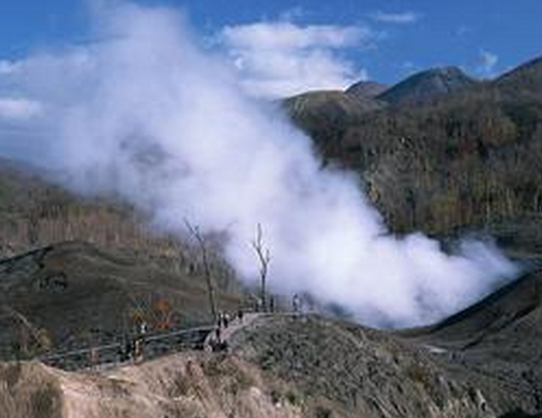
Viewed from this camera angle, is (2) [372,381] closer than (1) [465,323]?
Yes

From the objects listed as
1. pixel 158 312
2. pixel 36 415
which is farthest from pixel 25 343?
pixel 36 415

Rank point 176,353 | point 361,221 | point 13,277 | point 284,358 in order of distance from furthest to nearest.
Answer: point 361,221, point 13,277, point 284,358, point 176,353

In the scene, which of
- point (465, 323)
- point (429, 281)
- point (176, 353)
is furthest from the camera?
point (429, 281)

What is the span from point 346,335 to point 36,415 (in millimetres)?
28083

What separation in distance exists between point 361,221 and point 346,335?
116774mm

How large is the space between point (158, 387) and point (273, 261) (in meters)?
115

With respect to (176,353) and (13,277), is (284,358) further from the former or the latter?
(13,277)

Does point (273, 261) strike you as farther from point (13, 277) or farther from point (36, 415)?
point (36, 415)

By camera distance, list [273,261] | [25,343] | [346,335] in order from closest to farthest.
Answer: [346,335] < [25,343] < [273,261]

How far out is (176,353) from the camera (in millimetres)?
59438

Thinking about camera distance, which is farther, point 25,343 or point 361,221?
point 361,221

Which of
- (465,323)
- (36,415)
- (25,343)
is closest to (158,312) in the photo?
(25,343)

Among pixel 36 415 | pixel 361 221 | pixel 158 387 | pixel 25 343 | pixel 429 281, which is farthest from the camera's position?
pixel 361 221

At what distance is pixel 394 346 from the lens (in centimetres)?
7069
